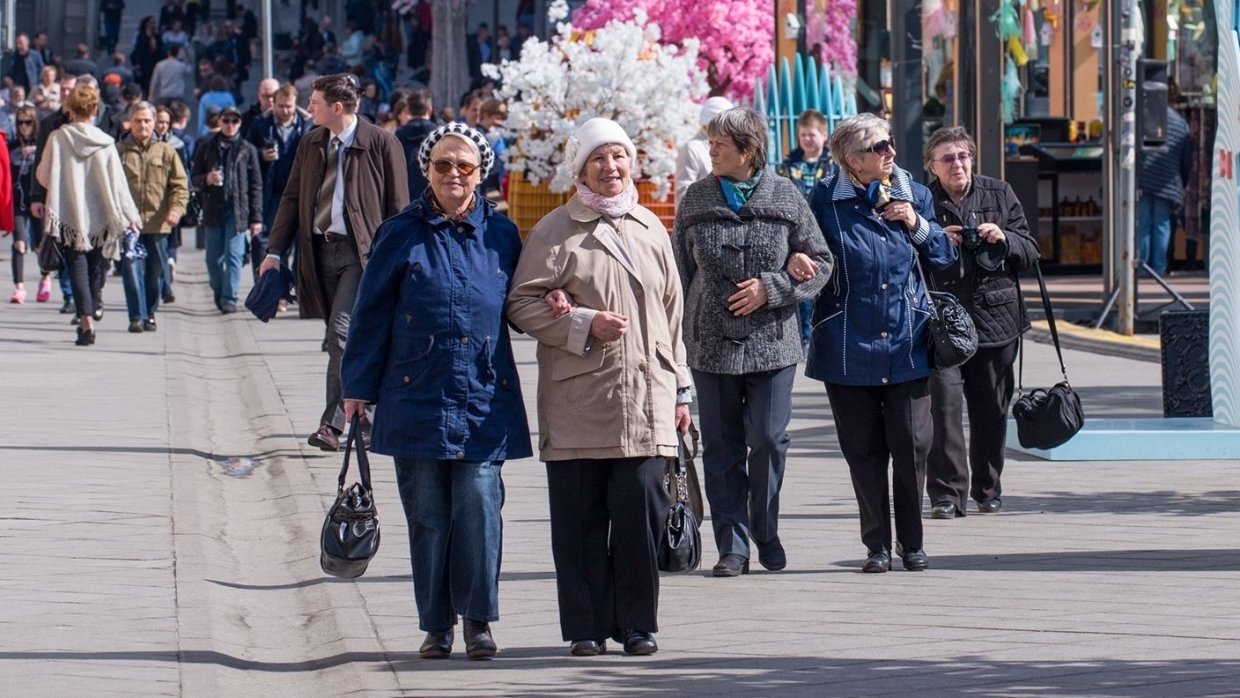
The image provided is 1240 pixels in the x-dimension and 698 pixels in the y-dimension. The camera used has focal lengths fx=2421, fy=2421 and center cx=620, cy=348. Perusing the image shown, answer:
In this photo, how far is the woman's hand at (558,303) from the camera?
6.83m

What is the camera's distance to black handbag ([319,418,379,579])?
6.77m

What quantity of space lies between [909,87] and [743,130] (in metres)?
13.7

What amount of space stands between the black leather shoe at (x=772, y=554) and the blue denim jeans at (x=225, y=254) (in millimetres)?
12171

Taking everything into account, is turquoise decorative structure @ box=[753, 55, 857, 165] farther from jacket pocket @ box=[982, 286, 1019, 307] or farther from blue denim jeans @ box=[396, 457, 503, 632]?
blue denim jeans @ box=[396, 457, 503, 632]

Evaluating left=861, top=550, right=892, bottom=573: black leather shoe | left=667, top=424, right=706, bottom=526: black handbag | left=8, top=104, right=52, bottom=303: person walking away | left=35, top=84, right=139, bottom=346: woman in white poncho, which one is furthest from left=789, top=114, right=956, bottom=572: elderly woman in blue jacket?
left=8, top=104, right=52, bottom=303: person walking away

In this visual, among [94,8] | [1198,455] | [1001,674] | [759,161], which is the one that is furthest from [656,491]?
[94,8]

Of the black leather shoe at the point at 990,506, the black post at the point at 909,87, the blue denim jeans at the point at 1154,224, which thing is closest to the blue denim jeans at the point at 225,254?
the black post at the point at 909,87

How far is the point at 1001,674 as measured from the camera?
6527mm

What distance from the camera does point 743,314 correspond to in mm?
8117

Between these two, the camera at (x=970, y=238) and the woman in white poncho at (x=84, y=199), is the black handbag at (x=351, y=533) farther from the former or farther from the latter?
the woman in white poncho at (x=84, y=199)

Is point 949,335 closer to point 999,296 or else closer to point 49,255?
point 999,296

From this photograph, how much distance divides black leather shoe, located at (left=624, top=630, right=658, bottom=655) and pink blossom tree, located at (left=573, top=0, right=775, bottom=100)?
28.3 metres

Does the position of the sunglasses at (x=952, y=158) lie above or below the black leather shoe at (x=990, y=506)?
above

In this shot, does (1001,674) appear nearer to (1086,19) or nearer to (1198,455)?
(1198,455)
